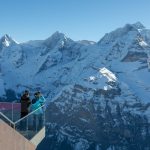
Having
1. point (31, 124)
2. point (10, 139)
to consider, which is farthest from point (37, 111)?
point (10, 139)

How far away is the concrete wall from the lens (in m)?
14.1

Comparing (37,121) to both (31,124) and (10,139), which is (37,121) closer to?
(31,124)

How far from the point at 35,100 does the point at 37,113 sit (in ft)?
5.22

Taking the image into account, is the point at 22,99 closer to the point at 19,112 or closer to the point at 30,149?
the point at 19,112

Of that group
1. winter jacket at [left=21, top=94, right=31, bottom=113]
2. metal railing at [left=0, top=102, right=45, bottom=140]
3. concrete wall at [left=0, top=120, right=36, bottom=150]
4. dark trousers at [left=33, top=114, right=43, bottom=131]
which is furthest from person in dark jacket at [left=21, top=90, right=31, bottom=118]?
concrete wall at [left=0, top=120, right=36, bottom=150]

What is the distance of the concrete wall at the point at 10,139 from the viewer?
14.1 meters

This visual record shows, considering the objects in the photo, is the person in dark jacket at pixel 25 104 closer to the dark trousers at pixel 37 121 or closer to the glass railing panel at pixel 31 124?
the glass railing panel at pixel 31 124

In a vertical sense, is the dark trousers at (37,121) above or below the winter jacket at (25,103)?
below

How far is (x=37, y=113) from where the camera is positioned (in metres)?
22.5

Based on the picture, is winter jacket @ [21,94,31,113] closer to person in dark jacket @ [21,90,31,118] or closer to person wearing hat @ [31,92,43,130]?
person in dark jacket @ [21,90,31,118]

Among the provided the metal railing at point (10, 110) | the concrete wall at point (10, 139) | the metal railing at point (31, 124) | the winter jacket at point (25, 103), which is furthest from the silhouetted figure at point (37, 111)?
the concrete wall at point (10, 139)

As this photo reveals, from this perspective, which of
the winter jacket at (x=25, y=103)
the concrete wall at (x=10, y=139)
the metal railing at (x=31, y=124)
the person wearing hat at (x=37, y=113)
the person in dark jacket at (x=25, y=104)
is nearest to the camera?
the concrete wall at (x=10, y=139)

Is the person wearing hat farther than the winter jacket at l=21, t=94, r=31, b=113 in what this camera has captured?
Yes

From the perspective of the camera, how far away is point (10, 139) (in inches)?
593
